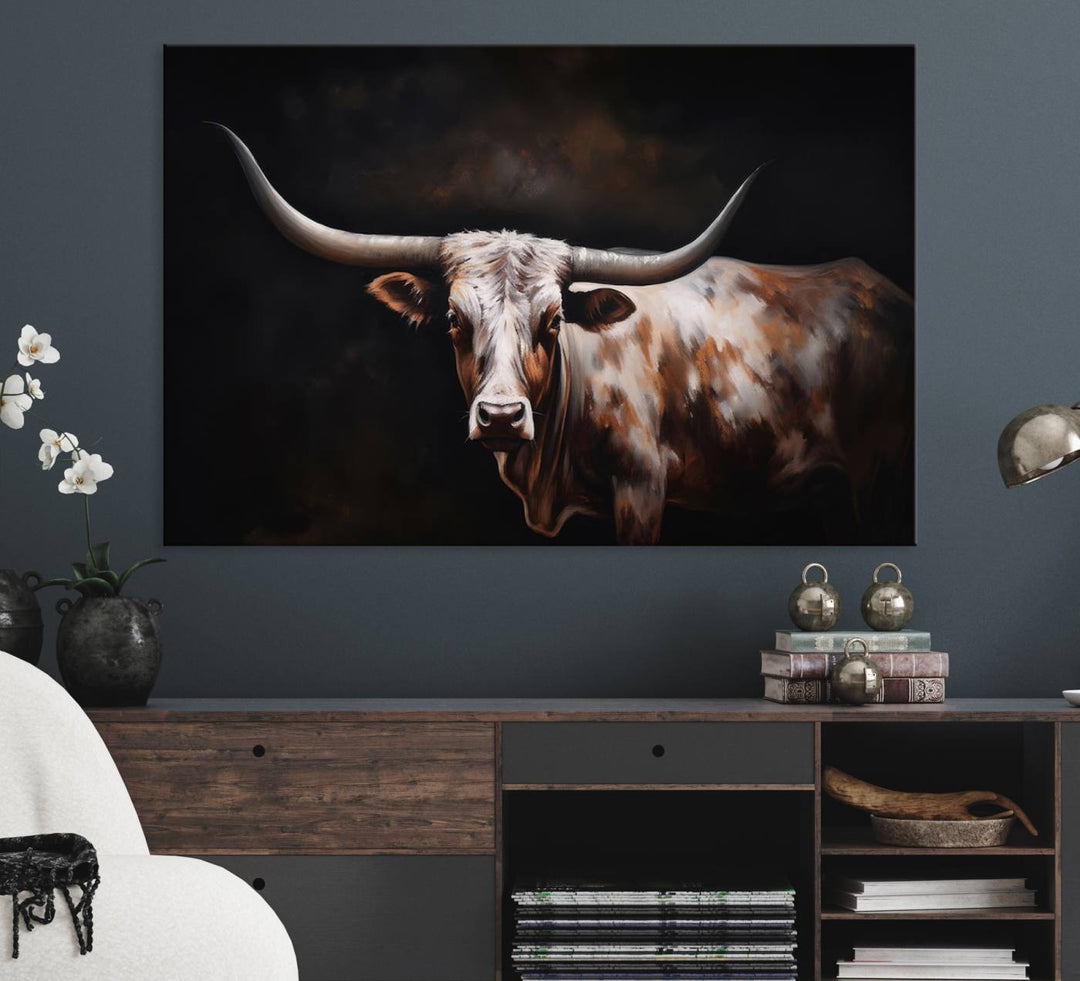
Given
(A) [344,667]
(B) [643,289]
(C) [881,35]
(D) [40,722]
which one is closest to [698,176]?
(B) [643,289]

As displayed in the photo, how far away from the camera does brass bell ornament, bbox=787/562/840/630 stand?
8.39 ft

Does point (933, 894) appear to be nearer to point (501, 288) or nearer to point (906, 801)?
point (906, 801)

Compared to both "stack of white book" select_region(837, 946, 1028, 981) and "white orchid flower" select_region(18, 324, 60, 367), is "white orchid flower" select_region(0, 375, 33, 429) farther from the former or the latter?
"stack of white book" select_region(837, 946, 1028, 981)

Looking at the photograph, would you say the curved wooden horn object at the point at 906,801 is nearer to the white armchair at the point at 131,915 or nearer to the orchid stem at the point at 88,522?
the white armchair at the point at 131,915

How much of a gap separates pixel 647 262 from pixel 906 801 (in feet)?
4.18

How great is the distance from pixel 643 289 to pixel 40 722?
1.55 metres

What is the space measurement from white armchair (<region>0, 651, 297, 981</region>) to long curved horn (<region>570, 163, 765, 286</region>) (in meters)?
1.52

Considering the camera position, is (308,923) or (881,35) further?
(881,35)

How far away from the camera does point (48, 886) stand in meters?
1.57

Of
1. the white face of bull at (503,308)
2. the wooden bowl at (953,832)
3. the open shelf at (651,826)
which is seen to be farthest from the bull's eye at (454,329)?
the wooden bowl at (953,832)

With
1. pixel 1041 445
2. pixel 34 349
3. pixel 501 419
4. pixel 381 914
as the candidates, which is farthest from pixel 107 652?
pixel 1041 445

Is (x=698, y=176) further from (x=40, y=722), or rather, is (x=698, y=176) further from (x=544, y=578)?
(x=40, y=722)

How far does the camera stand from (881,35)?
2.79 metres

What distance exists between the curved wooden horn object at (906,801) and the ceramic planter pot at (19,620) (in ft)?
5.27
